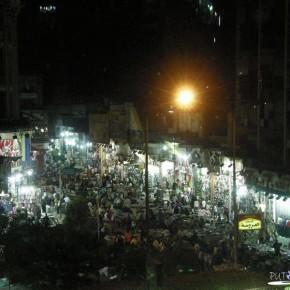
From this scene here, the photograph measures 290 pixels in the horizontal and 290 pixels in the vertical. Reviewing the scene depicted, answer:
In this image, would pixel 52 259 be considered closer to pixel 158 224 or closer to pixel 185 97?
pixel 185 97

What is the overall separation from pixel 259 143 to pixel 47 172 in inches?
761

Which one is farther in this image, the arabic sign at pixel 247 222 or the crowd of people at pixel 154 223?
the arabic sign at pixel 247 222

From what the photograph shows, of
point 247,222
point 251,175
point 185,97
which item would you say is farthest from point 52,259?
point 251,175

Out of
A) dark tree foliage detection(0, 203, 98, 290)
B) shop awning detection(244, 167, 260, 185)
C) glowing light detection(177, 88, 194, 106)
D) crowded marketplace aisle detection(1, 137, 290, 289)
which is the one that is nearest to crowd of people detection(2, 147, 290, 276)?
crowded marketplace aisle detection(1, 137, 290, 289)

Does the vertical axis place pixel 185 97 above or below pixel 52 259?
above

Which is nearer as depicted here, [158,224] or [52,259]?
[52,259]

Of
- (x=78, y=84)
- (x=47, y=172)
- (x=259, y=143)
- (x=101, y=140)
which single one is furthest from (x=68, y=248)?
(x=78, y=84)

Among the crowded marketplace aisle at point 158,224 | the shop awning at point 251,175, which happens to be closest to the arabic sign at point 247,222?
the crowded marketplace aisle at point 158,224

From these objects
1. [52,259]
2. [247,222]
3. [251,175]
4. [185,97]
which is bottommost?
[52,259]

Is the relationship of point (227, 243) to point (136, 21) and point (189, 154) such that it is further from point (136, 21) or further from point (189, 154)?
point (136, 21)

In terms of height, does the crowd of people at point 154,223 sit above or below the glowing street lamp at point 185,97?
below

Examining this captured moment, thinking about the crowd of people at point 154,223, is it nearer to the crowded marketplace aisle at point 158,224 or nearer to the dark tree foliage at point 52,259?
the crowded marketplace aisle at point 158,224

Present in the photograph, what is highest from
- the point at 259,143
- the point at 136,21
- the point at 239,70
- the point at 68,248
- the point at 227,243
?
the point at 136,21

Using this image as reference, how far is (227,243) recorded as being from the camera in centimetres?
2616
